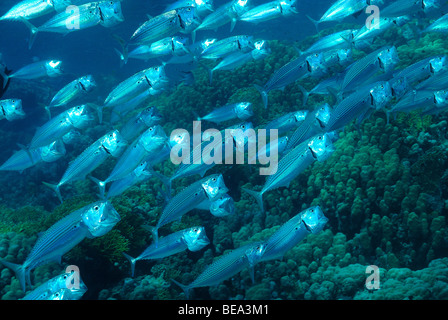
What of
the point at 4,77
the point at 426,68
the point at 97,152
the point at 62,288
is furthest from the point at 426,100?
the point at 4,77

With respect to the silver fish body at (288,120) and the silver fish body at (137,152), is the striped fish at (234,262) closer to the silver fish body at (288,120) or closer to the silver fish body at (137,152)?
the silver fish body at (137,152)

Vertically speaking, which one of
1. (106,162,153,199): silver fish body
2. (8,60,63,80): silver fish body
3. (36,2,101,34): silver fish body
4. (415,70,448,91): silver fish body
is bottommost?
(106,162,153,199): silver fish body

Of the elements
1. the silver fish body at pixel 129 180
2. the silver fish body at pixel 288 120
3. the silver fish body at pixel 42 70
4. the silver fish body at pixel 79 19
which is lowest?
the silver fish body at pixel 129 180

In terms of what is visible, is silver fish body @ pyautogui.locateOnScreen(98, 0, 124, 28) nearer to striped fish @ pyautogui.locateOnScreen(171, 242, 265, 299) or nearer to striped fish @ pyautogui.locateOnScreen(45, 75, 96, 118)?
striped fish @ pyautogui.locateOnScreen(45, 75, 96, 118)

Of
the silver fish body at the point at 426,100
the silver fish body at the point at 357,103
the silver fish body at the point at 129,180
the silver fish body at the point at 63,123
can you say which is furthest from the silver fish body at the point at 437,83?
the silver fish body at the point at 63,123

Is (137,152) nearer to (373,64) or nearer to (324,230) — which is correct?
(324,230)

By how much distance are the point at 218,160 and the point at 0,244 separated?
3251 millimetres

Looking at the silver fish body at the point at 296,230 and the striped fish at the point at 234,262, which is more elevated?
the silver fish body at the point at 296,230

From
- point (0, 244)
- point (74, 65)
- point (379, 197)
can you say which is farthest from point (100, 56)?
point (379, 197)

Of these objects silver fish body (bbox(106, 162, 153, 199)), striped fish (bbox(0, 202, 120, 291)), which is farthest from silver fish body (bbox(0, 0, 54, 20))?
striped fish (bbox(0, 202, 120, 291))

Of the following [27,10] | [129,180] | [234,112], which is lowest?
[129,180]

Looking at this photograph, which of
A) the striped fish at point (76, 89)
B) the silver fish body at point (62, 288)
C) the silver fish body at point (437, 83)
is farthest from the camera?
the striped fish at point (76, 89)

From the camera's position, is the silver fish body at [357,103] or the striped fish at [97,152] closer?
the silver fish body at [357,103]
